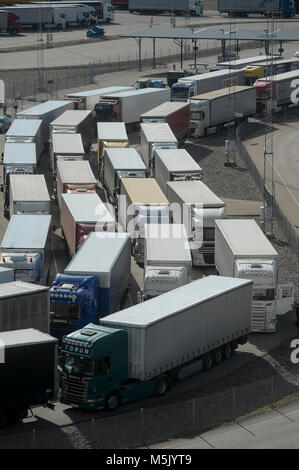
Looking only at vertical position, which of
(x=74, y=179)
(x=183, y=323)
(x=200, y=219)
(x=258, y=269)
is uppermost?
(x=74, y=179)

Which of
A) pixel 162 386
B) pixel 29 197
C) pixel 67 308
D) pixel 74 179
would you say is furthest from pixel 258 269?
pixel 74 179

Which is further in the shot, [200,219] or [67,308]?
[200,219]

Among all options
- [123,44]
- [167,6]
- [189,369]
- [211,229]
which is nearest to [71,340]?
[189,369]

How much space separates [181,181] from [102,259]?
16.5 meters

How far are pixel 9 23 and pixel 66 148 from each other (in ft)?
263

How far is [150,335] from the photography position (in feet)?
108

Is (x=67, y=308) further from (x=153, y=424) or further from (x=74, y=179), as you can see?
(x=74, y=179)

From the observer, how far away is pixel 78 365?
32.5m

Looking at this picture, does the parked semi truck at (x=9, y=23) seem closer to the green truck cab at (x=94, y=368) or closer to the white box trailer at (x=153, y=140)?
the white box trailer at (x=153, y=140)

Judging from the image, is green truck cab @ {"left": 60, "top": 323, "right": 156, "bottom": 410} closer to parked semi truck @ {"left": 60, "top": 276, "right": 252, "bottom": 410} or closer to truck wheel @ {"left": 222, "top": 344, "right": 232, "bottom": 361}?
parked semi truck @ {"left": 60, "top": 276, "right": 252, "bottom": 410}

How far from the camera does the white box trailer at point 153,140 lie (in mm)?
66625

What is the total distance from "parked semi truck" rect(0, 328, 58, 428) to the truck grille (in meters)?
0.65

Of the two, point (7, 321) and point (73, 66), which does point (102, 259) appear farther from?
point (73, 66)

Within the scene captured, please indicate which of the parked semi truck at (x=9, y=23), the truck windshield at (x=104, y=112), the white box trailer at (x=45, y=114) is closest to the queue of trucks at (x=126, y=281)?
the white box trailer at (x=45, y=114)
